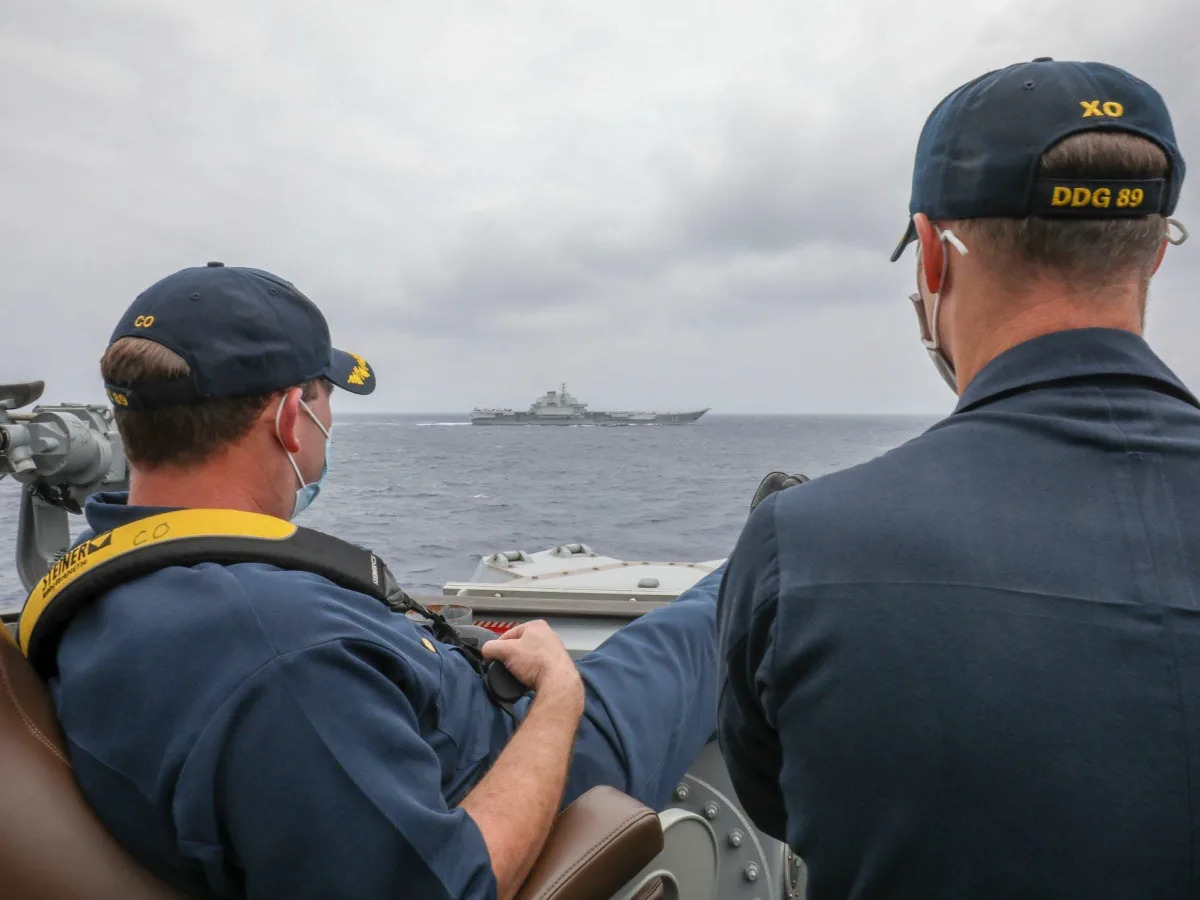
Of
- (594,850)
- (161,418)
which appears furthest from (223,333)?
(594,850)

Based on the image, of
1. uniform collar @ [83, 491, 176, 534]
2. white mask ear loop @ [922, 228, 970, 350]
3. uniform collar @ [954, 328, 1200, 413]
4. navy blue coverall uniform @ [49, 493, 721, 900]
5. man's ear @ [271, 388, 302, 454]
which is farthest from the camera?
man's ear @ [271, 388, 302, 454]

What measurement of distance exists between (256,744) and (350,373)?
1.02 metres

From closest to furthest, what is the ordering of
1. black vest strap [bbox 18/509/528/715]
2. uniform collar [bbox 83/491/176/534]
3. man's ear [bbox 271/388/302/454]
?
1. black vest strap [bbox 18/509/528/715]
2. uniform collar [bbox 83/491/176/534]
3. man's ear [bbox 271/388/302/454]

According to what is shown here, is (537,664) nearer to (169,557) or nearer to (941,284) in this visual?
(169,557)

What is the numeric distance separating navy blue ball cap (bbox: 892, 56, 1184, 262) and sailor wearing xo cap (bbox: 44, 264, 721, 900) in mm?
1149

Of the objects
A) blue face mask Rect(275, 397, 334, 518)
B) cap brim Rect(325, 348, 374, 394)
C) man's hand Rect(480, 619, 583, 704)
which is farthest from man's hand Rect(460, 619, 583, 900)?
cap brim Rect(325, 348, 374, 394)

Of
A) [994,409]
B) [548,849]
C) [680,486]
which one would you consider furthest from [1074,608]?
[680,486]

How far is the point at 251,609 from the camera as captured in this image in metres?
1.32

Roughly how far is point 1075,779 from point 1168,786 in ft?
0.28

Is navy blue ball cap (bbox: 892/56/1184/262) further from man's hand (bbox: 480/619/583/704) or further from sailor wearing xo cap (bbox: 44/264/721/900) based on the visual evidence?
man's hand (bbox: 480/619/583/704)

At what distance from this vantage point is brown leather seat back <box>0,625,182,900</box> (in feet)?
3.82

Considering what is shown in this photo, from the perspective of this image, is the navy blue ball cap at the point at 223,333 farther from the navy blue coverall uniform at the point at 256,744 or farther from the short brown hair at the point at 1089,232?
the short brown hair at the point at 1089,232

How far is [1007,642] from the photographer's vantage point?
87cm

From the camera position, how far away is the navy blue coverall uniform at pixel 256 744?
124 cm
